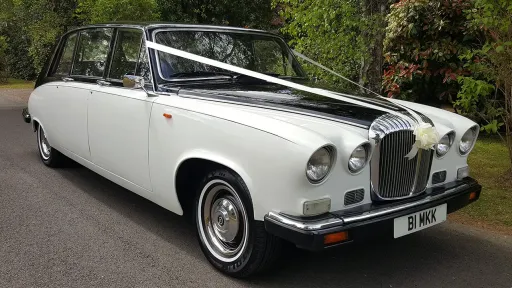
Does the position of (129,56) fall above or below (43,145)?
above

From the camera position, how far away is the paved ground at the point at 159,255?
3398 mm

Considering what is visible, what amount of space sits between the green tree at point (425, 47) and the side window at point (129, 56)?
4.91m

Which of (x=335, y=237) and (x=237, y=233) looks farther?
(x=237, y=233)

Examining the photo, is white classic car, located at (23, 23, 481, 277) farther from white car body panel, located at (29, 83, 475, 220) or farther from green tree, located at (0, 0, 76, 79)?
green tree, located at (0, 0, 76, 79)

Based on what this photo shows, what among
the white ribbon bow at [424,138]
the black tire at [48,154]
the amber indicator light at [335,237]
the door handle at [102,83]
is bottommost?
the black tire at [48,154]

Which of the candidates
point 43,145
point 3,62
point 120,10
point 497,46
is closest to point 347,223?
point 497,46

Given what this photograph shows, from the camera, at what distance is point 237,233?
341 centimetres

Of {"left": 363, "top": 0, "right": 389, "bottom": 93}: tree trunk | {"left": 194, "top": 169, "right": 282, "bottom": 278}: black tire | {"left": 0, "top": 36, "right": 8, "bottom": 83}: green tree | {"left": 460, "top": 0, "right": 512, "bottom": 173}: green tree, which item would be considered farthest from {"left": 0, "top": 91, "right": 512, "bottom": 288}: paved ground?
{"left": 0, "top": 36, "right": 8, "bottom": 83}: green tree

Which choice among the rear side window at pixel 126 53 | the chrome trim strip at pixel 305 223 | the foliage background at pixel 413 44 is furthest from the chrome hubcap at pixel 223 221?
the foliage background at pixel 413 44

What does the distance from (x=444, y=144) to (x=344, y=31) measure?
339cm

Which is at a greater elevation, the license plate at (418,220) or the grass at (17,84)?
the license plate at (418,220)

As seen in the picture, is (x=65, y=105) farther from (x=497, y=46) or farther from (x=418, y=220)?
(x=497, y=46)

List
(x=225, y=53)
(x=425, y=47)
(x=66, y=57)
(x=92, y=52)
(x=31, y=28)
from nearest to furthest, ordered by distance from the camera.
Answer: (x=225, y=53)
(x=92, y=52)
(x=66, y=57)
(x=425, y=47)
(x=31, y=28)

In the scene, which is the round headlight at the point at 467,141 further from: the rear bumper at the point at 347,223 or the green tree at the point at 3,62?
the green tree at the point at 3,62
